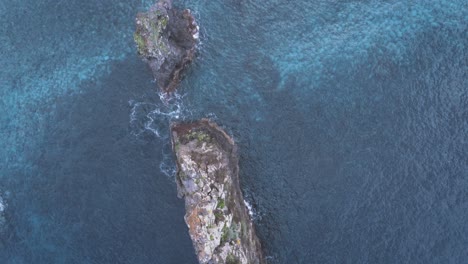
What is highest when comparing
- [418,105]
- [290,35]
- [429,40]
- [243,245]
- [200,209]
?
[290,35]

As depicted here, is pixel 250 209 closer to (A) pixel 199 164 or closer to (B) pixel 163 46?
(A) pixel 199 164

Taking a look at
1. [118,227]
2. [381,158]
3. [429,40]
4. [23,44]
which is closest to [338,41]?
[429,40]

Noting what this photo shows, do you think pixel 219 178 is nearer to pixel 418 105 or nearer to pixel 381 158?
pixel 381 158

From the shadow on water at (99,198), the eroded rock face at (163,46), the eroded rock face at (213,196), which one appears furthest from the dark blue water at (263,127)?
the eroded rock face at (213,196)

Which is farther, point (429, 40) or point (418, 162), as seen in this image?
point (429, 40)

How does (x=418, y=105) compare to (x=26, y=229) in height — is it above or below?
above

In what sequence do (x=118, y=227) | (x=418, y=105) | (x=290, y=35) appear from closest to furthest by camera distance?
(x=118, y=227)
(x=418, y=105)
(x=290, y=35)
